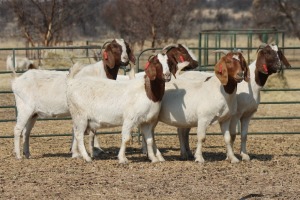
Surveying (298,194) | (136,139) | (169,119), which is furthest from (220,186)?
(136,139)

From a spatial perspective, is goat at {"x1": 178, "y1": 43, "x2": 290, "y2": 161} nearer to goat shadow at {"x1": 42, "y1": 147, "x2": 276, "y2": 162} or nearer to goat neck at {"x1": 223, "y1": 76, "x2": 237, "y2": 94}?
goat shadow at {"x1": 42, "y1": 147, "x2": 276, "y2": 162}

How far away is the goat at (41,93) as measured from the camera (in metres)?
12.2

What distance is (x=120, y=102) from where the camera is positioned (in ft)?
38.0

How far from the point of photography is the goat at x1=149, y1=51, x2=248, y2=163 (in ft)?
36.9

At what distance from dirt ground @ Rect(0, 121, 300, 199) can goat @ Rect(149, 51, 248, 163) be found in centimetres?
59

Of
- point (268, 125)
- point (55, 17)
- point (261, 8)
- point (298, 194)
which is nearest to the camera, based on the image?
point (298, 194)

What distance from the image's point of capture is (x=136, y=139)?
1519 centimetres

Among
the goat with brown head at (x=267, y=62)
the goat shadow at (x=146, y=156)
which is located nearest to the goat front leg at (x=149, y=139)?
the goat shadow at (x=146, y=156)

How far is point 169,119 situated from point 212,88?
2.61 ft

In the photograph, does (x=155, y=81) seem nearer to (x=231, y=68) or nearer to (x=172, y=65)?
(x=172, y=65)

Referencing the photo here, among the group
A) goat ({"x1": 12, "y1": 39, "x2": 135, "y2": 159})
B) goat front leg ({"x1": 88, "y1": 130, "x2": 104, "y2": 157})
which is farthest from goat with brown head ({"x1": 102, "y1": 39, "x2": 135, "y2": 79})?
goat front leg ({"x1": 88, "y1": 130, "x2": 104, "y2": 157})

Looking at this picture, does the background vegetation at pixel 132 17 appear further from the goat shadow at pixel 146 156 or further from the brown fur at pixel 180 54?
the goat shadow at pixel 146 156

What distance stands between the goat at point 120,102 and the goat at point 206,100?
37 cm

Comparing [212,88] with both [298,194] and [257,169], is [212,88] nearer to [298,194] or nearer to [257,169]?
[257,169]
